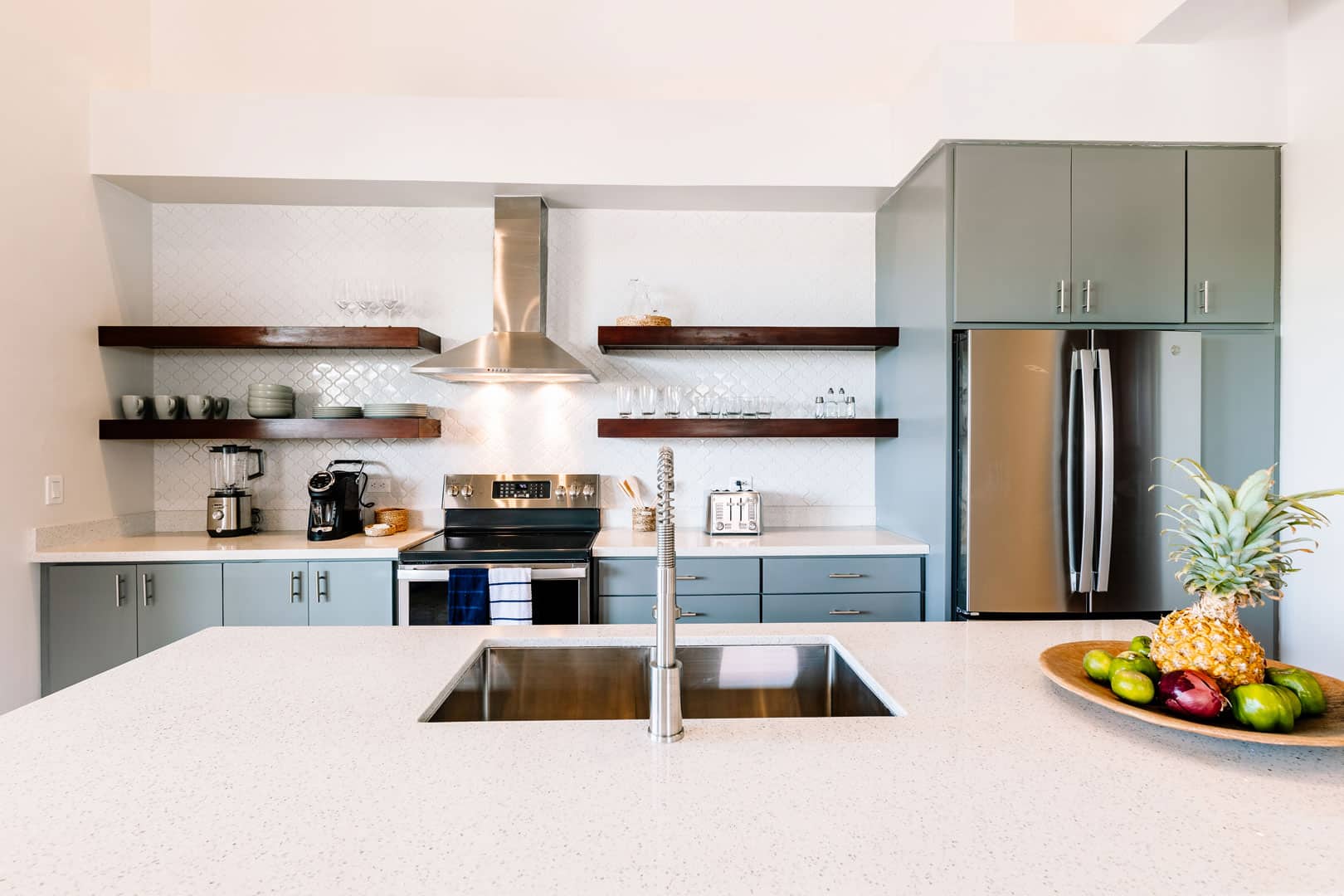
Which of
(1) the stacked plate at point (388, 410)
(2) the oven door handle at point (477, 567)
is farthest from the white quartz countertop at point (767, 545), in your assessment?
(1) the stacked plate at point (388, 410)

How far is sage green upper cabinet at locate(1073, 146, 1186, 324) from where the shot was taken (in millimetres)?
2668

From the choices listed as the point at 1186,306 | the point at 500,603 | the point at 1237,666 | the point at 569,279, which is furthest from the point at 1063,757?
the point at 569,279

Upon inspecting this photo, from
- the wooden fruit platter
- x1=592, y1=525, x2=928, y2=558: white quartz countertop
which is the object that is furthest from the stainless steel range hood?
the wooden fruit platter

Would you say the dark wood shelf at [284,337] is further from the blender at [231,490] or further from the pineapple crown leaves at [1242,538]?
the pineapple crown leaves at [1242,538]

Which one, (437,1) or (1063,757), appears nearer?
(1063,757)

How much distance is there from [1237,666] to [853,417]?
7.90ft

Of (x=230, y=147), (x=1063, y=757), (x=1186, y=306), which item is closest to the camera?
(x=1063, y=757)

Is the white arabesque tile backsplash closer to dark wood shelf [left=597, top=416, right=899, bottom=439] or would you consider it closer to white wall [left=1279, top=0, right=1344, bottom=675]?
dark wood shelf [left=597, top=416, right=899, bottom=439]

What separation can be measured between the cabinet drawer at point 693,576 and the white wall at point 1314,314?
1.99 m

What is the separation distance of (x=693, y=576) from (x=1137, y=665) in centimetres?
188

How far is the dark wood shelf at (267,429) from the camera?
3.04 meters

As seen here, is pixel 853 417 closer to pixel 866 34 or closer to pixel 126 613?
pixel 866 34

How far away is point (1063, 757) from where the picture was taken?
0.97 meters

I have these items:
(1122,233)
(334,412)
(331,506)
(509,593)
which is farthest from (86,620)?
(1122,233)
